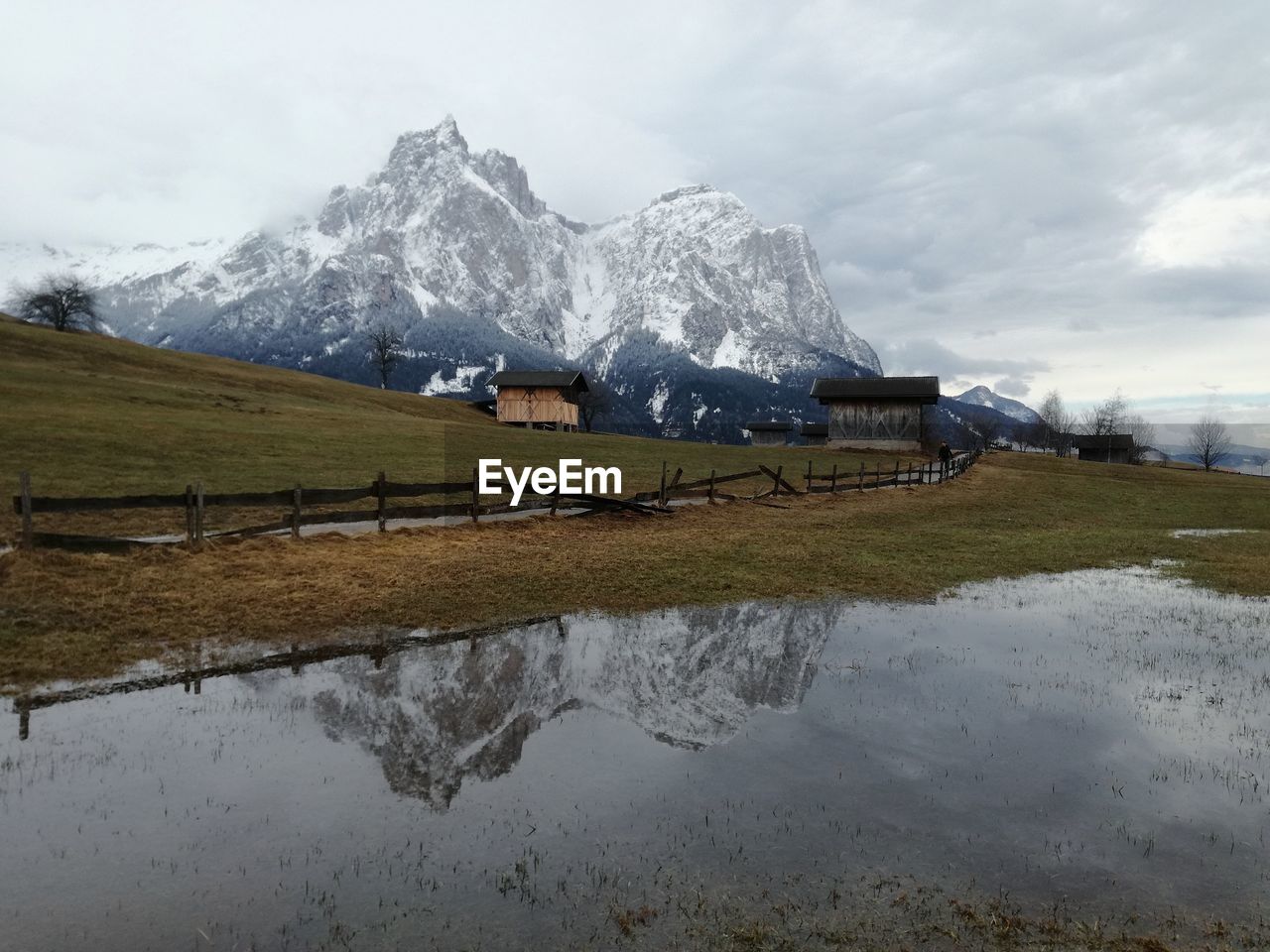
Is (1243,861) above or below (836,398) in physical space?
below

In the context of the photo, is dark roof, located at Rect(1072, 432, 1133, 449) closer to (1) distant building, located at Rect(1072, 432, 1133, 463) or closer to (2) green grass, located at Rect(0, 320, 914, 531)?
(1) distant building, located at Rect(1072, 432, 1133, 463)

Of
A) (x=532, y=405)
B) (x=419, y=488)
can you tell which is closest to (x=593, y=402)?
(x=532, y=405)

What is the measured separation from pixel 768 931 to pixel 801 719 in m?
4.54

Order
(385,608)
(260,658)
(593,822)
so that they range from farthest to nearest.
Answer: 1. (385,608)
2. (260,658)
3. (593,822)

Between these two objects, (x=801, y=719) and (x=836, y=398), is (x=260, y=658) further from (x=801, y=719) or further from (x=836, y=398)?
(x=836, y=398)

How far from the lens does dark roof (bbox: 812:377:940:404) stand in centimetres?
7906

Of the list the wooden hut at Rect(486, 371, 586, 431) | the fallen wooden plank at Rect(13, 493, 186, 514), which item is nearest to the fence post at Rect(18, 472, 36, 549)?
the fallen wooden plank at Rect(13, 493, 186, 514)

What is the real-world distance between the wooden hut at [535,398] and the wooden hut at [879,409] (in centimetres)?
3285

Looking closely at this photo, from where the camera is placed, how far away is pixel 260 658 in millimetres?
11867

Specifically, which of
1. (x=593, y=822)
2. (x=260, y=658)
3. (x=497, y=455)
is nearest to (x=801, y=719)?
(x=593, y=822)

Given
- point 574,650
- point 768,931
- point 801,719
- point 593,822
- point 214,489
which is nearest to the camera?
point 768,931

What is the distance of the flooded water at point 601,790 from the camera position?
19.7 feet

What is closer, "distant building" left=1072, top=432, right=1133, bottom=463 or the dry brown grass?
the dry brown grass

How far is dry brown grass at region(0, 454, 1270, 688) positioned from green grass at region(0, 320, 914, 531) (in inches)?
476
